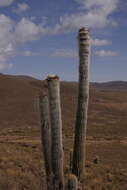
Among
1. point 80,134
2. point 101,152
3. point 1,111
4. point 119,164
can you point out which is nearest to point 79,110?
point 80,134

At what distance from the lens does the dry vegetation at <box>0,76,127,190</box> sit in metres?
11.6

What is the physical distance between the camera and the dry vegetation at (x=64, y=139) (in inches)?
458

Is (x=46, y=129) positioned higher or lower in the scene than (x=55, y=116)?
lower

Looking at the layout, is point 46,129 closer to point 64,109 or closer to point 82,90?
point 82,90

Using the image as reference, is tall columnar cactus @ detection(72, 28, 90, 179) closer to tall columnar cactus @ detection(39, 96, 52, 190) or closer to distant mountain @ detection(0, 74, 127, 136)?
tall columnar cactus @ detection(39, 96, 52, 190)

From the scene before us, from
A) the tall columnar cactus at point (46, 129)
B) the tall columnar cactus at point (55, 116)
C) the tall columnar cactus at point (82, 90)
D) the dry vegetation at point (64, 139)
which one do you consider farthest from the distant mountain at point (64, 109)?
the tall columnar cactus at point (55, 116)

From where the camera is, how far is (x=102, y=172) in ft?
46.3

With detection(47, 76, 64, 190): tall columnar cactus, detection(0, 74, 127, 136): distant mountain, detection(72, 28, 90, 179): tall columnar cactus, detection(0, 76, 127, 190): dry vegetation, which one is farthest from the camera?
detection(0, 74, 127, 136): distant mountain

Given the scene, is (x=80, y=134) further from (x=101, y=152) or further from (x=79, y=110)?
(x=101, y=152)

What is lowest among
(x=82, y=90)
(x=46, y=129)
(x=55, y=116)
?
(x=46, y=129)

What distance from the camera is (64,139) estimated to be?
2802cm

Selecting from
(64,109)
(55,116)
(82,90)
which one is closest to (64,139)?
(82,90)

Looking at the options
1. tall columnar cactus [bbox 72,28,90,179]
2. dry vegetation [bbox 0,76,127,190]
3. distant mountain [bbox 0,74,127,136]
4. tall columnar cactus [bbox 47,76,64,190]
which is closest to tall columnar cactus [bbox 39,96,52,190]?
tall columnar cactus [bbox 47,76,64,190]

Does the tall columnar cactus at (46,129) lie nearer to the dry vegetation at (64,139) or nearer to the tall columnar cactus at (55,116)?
the tall columnar cactus at (55,116)
